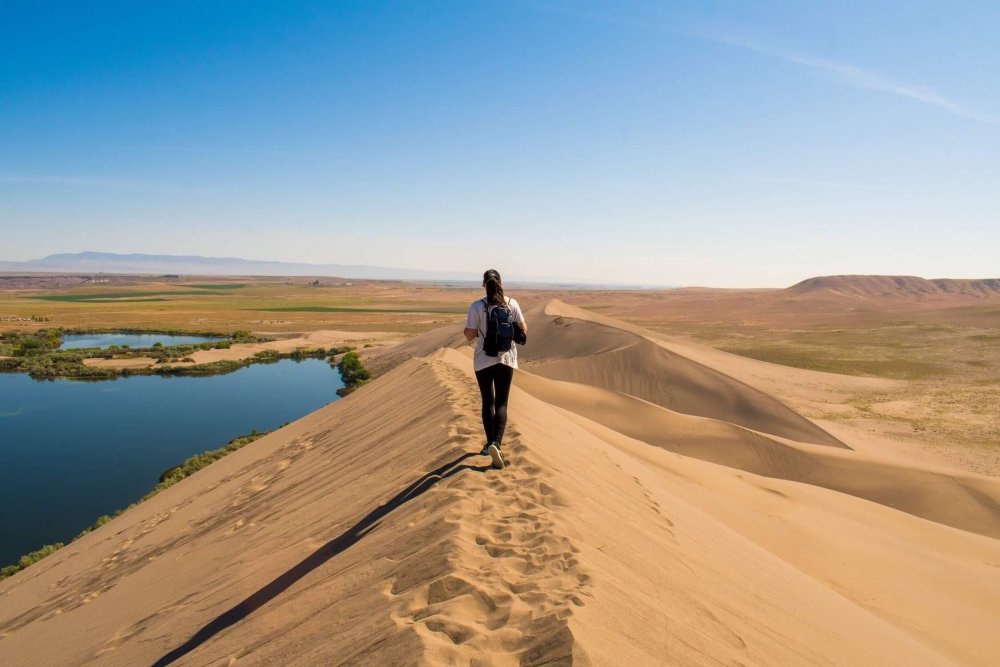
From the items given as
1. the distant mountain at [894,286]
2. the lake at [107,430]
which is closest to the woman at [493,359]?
the lake at [107,430]

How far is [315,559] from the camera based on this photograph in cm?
431

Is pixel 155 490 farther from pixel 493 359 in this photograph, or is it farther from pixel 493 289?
pixel 493 289

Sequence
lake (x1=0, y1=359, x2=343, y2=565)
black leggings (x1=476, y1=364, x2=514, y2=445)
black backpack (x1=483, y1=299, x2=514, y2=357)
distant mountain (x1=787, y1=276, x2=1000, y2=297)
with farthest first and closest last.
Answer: distant mountain (x1=787, y1=276, x2=1000, y2=297) < lake (x1=0, y1=359, x2=343, y2=565) < black leggings (x1=476, y1=364, x2=514, y2=445) < black backpack (x1=483, y1=299, x2=514, y2=357)

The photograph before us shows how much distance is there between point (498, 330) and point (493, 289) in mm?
375

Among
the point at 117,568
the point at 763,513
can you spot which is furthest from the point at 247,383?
the point at 763,513

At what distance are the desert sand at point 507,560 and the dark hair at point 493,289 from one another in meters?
1.48

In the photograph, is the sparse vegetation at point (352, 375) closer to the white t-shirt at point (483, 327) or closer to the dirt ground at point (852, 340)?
the dirt ground at point (852, 340)

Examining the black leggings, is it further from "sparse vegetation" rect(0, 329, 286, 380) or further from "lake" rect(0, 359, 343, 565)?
"sparse vegetation" rect(0, 329, 286, 380)

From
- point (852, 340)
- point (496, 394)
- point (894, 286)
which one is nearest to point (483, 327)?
point (496, 394)

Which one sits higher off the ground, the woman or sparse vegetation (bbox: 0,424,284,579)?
the woman

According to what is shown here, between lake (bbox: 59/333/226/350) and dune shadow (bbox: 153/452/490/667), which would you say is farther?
lake (bbox: 59/333/226/350)

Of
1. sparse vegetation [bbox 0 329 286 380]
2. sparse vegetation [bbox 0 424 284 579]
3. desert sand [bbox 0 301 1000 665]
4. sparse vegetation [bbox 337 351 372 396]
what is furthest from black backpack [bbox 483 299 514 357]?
sparse vegetation [bbox 0 329 286 380]

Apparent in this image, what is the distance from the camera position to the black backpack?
464cm

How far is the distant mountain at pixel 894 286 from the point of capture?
334ft
